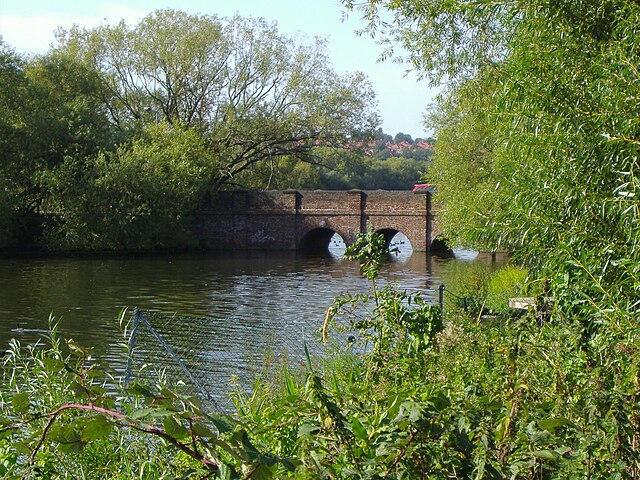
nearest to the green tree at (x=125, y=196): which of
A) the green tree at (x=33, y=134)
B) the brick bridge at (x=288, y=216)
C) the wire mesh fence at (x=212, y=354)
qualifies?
the green tree at (x=33, y=134)

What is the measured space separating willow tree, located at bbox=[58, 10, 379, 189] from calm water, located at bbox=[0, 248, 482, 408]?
25.6ft

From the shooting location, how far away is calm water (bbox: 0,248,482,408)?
13.1m

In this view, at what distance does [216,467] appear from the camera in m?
2.08

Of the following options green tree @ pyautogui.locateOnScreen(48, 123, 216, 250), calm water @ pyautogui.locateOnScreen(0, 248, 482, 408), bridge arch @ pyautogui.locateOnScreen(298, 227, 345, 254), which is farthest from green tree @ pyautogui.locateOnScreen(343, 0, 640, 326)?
bridge arch @ pyautogui.locateOnScreen(298, 227, 345, 254)

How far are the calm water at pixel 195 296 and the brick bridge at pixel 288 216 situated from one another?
6051 mm

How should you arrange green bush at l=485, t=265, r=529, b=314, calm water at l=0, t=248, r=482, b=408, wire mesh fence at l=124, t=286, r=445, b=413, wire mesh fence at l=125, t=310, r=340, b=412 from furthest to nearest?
green bush at l=485, t=265, r=529, b=314 < calm water at l=0, t=248, r=482, b=408 < wire mesh fence at l=125, t=310, r=340, b=412 < wire mesh fence at l=124, t=286, r=445, b=413

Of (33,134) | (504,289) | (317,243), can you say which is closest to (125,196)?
(33,134)

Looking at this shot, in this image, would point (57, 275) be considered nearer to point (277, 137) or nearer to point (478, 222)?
point (277, 137)

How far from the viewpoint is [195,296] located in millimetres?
22375

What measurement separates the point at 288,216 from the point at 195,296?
72.3 feet

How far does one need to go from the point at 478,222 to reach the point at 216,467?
4872mm

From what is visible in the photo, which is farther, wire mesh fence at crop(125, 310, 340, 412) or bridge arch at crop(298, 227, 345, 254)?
bridge arch at crop(298, 227, 345, 254)

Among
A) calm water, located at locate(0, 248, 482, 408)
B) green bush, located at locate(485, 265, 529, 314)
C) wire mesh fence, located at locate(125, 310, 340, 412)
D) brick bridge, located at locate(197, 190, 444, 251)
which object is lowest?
calm water, located at locate(0, 248, 482, 408)

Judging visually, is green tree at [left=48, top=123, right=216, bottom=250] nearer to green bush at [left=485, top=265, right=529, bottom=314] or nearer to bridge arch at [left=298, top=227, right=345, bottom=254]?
bridge arch at [left=298, top=227, right=345, bottom=254]
